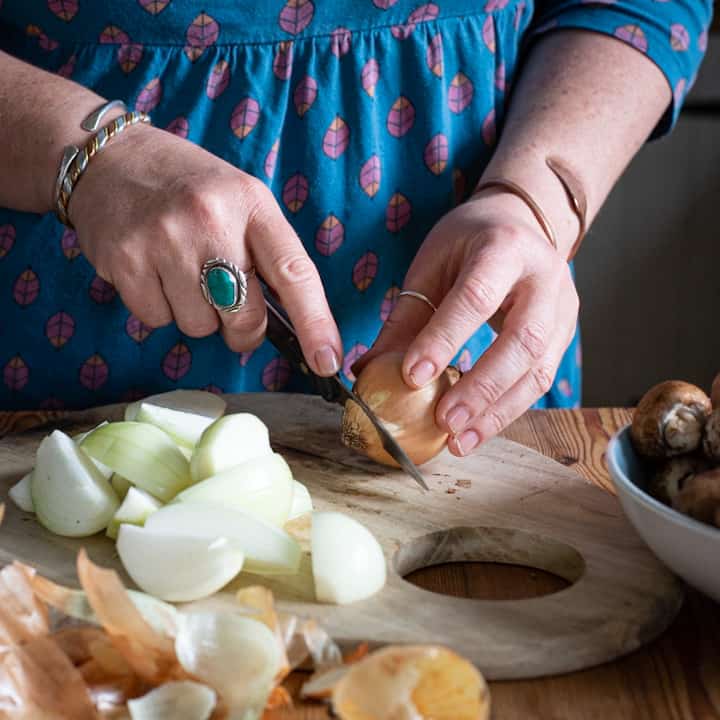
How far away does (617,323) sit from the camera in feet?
9.78

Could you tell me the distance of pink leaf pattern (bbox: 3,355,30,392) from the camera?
4.64 ft

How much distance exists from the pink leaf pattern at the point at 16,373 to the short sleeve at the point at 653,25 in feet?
2.61

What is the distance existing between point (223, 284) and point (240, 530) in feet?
0.93

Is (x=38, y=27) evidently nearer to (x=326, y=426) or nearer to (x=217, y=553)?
(x=326, y=426)

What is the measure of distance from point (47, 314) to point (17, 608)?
652 mm

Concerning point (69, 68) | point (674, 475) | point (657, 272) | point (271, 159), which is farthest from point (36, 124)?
point (657, 272)

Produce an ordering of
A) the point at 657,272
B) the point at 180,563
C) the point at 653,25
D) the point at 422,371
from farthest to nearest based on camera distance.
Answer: the point at 657,272 < the point at 653,25 < the point at 422,371 < the point at 180,563

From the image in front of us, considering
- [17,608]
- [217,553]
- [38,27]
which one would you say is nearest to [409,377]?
[217,553]

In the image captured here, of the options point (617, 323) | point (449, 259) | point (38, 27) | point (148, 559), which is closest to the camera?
point (148, 559)

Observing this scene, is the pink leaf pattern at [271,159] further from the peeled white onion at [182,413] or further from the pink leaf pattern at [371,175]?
the peeled white onion at [182,413]

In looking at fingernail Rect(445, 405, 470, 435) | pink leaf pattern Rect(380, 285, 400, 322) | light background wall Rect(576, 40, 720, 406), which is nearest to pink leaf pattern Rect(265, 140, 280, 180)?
pink leaf pattern Rect(380, 285, 400, 322)

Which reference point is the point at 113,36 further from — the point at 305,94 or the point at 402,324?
the point at 402,324

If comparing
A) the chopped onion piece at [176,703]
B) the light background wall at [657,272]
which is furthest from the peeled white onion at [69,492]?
the light background wall at [657,272]

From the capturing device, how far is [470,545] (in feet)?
3.34
